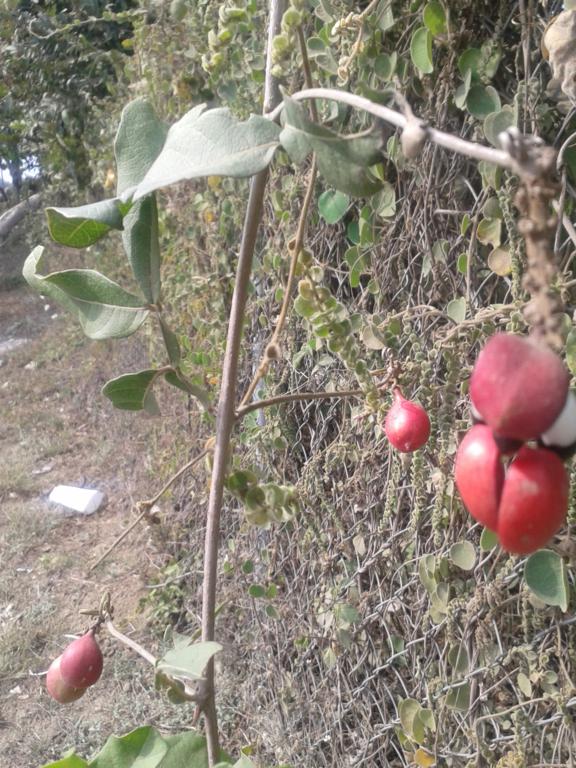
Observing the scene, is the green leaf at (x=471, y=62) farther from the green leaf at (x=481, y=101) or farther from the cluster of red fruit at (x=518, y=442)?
the cluster of red fruit at (x=518, y=442)

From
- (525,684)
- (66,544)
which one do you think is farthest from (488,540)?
(66,544)

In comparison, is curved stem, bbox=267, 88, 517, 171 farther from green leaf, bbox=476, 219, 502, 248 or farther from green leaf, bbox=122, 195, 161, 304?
green leaf, bbox=476, 219, 502, 248

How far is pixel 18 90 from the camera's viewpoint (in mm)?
4289

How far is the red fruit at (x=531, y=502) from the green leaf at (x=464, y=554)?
74cm

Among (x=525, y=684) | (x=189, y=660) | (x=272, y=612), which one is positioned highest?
(x=189, y=660)

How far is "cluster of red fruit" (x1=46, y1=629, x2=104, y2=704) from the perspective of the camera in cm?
84

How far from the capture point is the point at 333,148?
1.60 ft

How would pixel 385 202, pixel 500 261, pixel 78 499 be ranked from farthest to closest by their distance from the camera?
1. pixel 78 499
2. pixel 385 202
3. pixel 500 261

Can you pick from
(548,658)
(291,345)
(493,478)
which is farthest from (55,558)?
(493,478)

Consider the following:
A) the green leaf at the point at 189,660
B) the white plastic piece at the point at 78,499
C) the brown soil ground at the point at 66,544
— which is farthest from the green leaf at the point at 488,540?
the white plastic piece at the point at 78,499

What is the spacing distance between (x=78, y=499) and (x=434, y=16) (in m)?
2.61

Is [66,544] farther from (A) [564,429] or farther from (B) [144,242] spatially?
(A) [564,429]

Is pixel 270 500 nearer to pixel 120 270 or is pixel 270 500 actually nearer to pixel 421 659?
pixel 421 659

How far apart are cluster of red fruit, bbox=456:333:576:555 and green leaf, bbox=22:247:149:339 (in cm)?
48
